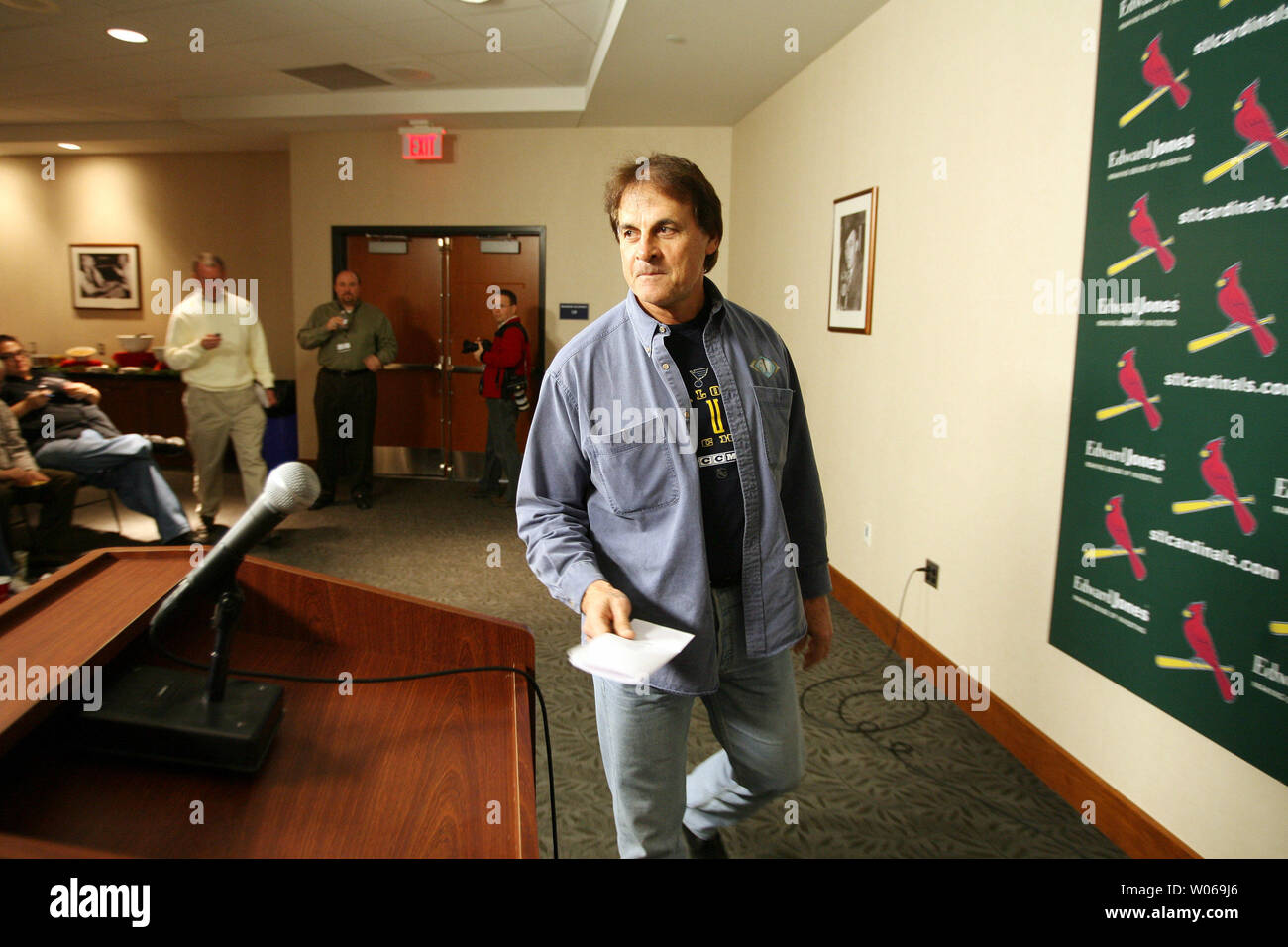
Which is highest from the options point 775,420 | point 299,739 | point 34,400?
point 775,420

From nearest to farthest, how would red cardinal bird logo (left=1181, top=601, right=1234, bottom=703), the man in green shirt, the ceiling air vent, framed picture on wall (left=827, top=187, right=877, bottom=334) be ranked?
red cardinal bird logo (left=1181, top=601, right=1234, bottom=703), framed picture on wall (left=827, top=187, right=877, bottom=334), the ceiling air vent, the man in green shirt

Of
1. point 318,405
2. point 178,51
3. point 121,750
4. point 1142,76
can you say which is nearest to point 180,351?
point 318,405

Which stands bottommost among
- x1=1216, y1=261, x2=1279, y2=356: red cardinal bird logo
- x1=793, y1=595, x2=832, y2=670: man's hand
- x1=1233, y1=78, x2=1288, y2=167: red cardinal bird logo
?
x1=793, y1=595, x2=832, y2=670: man's hand

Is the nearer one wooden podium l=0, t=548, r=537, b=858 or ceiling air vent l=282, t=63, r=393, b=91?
wooden podium l=0, t=548, r=537, b=858

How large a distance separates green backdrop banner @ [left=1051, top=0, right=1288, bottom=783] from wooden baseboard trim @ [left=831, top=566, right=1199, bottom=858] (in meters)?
0.32

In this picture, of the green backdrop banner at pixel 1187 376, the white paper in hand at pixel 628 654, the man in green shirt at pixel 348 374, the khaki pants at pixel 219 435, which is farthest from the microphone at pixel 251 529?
the man in green shirt at pixel 348 374

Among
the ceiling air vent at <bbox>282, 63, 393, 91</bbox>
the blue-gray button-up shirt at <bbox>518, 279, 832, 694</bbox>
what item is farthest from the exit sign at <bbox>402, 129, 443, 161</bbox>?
the blue-gray button-up shirt at <bbox>518, 279, 832, 694</bbox>

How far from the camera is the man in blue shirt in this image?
4.72 ft

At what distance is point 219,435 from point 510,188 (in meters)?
3.33

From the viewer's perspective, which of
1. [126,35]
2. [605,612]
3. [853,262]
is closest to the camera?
[605,612]

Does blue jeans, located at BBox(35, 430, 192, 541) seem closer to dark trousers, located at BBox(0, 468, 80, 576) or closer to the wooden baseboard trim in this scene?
dark trousers, located at BBox(0, 468, 80, 576)

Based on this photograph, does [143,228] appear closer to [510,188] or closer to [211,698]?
[510,188]

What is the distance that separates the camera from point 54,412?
14.8 feet

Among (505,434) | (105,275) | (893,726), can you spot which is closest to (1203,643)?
(893,726)
